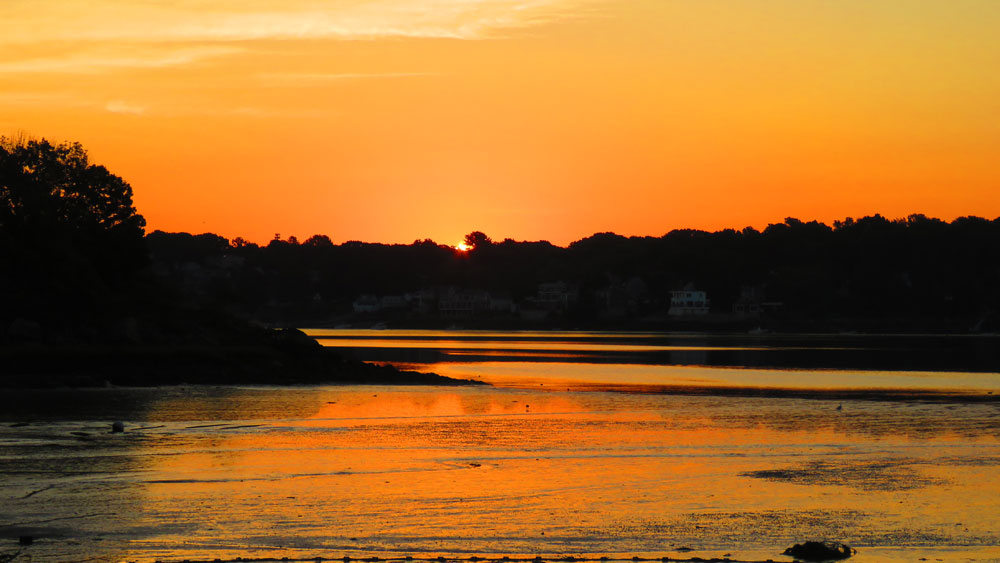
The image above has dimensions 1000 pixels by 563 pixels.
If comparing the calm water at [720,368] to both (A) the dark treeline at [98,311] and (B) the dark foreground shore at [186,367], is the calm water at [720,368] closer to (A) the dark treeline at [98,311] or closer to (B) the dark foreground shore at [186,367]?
(B) the dark foreground shore at [186,367]

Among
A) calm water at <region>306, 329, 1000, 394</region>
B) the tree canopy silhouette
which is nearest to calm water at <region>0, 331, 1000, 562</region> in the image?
calm water at <region>306, 329, 1000, 394</region>

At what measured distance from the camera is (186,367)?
177 ft

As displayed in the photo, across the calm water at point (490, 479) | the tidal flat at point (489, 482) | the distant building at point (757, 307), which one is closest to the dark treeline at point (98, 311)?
the calm water at point (490, 479)

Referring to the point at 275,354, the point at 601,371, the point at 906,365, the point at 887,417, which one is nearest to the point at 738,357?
the point at 906,365

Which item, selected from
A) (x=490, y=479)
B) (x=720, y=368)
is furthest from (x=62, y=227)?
(x=490, y=479)

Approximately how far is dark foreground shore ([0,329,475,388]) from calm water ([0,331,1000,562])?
24.3ft

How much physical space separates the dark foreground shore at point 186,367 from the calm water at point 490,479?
7402mm

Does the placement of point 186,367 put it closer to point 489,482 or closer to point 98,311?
point 98,311

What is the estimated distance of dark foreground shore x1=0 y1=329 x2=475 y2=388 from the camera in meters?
50.2

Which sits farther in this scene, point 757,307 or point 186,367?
point 757,307

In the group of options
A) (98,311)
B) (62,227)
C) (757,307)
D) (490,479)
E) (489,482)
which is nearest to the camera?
(489,482)

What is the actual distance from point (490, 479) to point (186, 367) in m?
33.1

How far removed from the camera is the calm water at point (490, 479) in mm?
18219

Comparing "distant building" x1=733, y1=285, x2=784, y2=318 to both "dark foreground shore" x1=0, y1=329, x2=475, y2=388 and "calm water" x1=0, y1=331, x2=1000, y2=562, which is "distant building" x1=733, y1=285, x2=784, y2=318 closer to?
"dark foreground shore" x1=0, y1=329, x2=475, y2=388
